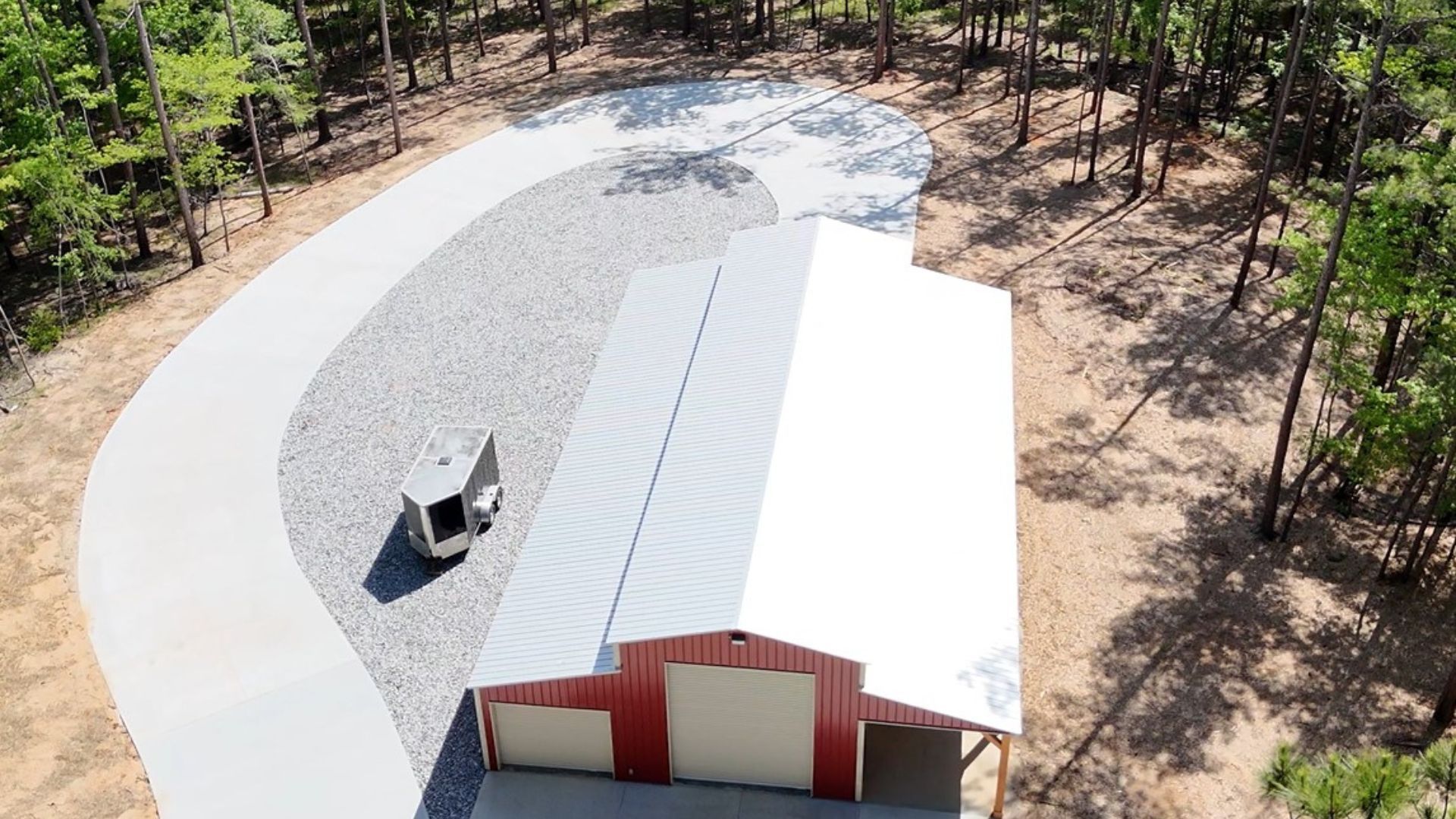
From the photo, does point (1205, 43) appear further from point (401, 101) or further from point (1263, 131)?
point (401, 101)

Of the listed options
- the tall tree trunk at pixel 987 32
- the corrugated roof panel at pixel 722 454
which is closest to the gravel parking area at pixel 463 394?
the corrugated roof panel at pixel 722 454

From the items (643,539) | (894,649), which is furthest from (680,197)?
(894,649)

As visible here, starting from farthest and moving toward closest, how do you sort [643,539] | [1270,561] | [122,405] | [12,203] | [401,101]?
[401,101]
[12,203]
[122,405]
[1270,561]
[643,539]

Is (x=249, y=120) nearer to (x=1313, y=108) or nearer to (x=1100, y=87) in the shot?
(x=1100, y=87)

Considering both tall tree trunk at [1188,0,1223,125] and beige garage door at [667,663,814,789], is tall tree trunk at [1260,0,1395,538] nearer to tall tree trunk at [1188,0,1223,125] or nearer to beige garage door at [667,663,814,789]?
beige garage door at [667,663,814,789]

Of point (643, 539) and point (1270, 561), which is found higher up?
point (643, 539)

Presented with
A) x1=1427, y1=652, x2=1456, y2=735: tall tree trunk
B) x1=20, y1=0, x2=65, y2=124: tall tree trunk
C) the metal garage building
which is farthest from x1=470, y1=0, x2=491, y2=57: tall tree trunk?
x1=1427, y1=652, x2=1456, y2=735: tall tree trunk

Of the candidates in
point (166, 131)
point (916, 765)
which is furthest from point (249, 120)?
point (916, 765)
